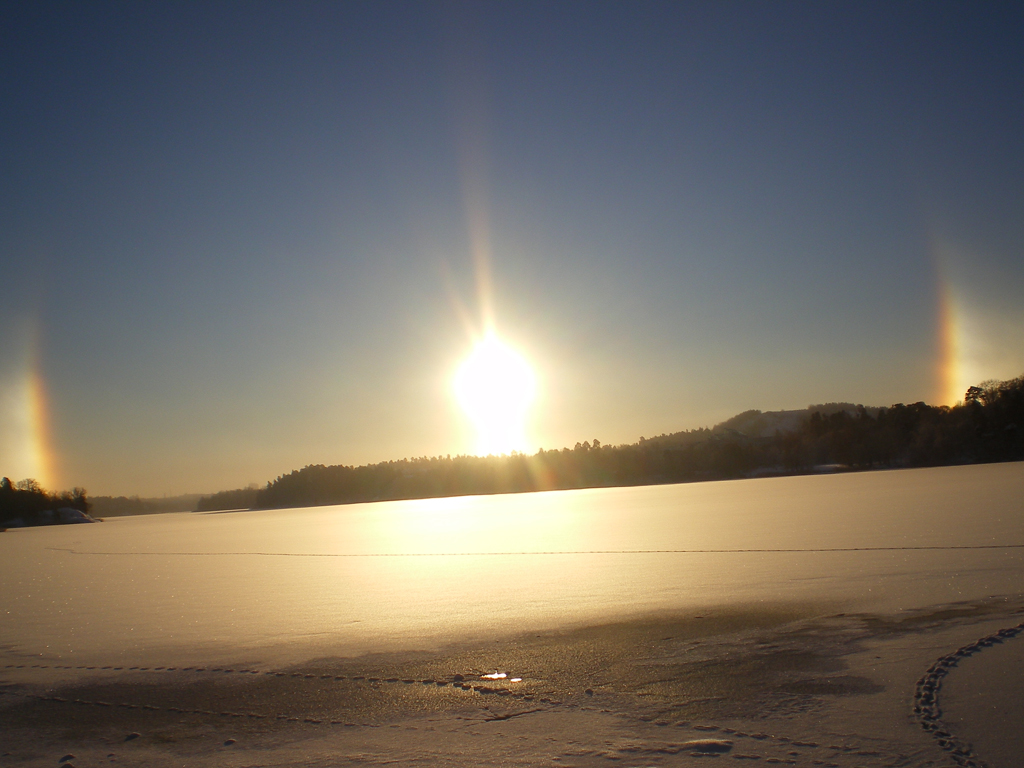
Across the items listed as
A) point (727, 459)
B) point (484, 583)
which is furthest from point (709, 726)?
point (727, 459)

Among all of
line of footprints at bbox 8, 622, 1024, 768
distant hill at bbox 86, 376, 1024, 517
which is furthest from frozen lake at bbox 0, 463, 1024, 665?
distant hill at bbox 86, 376, 1024, 517

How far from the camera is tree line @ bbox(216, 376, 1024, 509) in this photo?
100 m

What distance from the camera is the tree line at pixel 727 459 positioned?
328 ft

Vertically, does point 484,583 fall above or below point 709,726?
below

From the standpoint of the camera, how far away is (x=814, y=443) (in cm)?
12962

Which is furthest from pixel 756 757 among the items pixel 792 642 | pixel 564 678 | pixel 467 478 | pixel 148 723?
pixel 467 478

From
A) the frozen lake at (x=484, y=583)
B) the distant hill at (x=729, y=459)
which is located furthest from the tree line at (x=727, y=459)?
the frozen lake at (x=484, y=583)

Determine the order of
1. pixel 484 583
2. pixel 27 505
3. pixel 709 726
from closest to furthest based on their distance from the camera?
pixel 709 726
pixel 484 583
pixel 27 505

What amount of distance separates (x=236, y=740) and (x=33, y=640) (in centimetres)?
624

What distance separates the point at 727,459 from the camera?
5408 inches

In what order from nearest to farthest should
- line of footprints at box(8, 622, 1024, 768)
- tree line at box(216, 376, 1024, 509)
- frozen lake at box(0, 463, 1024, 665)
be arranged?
line of footprints at box(8, 622, 1024, 768) → frozen lake at box(0, 463, 1024, 665) → tree line at box(216, 376, 1024, 509)

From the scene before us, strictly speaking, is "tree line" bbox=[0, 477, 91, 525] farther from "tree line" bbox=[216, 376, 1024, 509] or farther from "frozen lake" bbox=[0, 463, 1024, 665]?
"frozen lake" bbox=[0, 463, 1024, 665]

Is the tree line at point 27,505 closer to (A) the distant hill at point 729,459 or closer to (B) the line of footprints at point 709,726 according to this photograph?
(A) the distant hill at point 729,459

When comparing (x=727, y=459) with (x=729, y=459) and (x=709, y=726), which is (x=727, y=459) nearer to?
(x=729, y=459)
